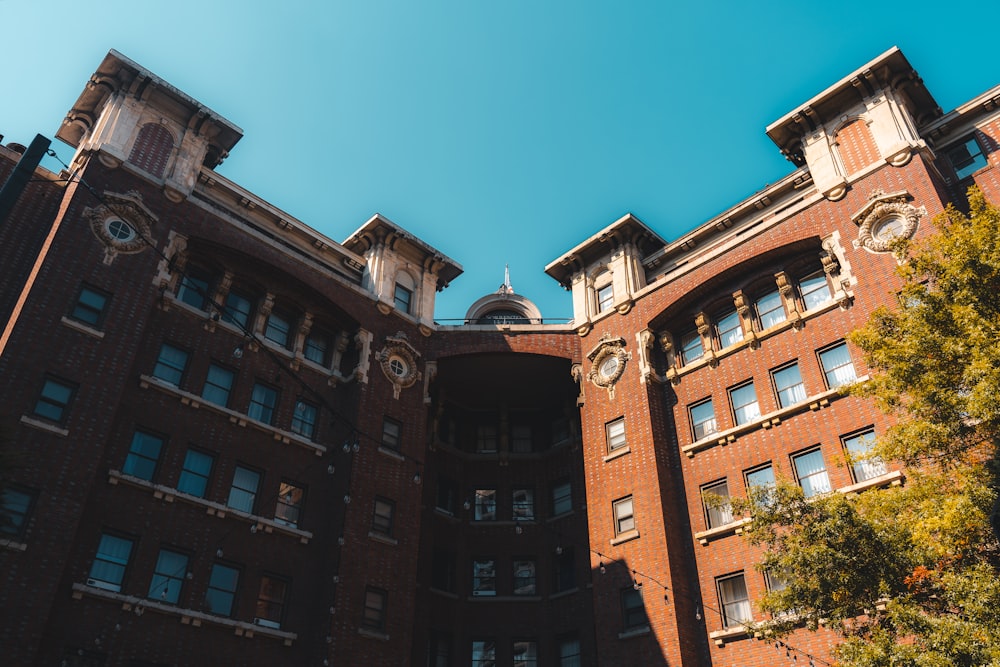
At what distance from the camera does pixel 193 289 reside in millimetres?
30078

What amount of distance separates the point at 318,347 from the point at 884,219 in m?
23.3

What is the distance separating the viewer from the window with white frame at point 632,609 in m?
27.3

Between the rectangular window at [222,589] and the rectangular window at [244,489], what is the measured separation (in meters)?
2.27

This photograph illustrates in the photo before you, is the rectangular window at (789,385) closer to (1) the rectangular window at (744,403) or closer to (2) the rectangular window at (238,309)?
(1) the rectangular window at (744,403)

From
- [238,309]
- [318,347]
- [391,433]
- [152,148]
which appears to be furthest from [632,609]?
[152,148]

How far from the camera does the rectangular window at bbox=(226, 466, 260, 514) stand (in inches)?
1087

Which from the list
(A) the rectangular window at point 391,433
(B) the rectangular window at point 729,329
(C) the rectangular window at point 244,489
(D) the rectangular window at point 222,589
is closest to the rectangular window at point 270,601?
(D) the rectangular window at point 222,589

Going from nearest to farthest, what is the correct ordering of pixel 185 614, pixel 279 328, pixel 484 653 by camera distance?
1. pixel 185 614
2. pixel 279 328
3. pixel 484 653

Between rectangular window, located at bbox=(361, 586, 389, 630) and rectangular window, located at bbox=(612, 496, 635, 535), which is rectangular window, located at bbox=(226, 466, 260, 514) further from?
rectangular window, located at bbox=(612, 496, 635, 535)

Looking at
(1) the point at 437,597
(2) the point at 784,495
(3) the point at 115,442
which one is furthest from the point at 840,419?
(3) the point at 115,442

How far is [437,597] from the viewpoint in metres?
33.7

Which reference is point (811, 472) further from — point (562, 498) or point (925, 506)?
point (562, 498)

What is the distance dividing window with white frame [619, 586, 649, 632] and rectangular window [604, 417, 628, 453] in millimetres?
6071

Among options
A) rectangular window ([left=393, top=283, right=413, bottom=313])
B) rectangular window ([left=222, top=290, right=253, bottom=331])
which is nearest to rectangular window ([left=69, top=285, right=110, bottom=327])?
rectangular window ([left=222, top=290, right=253, bottom=331])
